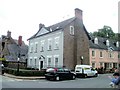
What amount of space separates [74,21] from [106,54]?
15.8 meters

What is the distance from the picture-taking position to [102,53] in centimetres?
4538

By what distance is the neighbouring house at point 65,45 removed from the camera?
33.0 metres

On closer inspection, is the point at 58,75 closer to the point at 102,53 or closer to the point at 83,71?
the point at 83,71

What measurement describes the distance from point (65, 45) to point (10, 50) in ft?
80.2

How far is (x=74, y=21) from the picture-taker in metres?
34.5

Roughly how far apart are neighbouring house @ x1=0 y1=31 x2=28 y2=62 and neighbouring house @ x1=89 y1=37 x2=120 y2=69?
17494 mm

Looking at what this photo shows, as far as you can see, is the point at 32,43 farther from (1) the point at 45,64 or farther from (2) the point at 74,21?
(2) the point at 74,21

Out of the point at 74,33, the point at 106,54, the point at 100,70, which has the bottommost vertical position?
the point at 100,70

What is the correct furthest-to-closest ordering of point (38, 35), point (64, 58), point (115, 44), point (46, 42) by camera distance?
point (115, 44)
point (38, 35)
point (46, 42)
point (64, 58)

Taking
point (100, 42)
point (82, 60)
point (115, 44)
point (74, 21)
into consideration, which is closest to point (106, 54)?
point (100, 42)

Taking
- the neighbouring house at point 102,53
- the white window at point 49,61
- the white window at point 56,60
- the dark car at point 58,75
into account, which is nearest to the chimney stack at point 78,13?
the white window at point 56,60

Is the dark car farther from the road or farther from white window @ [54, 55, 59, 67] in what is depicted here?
white window @ [54, 55, 59, 67]

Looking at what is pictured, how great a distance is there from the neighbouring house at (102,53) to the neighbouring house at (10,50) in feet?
57.4

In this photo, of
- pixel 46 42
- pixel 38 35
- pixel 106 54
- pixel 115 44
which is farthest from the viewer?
pixel 115 44
